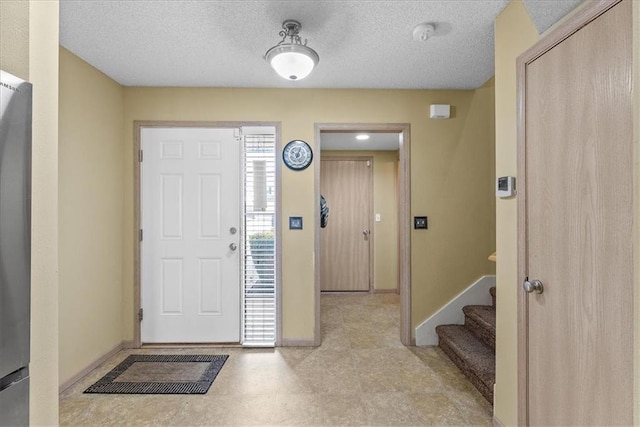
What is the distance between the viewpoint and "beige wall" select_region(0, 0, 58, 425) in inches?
28.2

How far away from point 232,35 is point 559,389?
2619 mm

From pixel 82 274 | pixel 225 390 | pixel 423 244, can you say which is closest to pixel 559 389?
pixel 423 244

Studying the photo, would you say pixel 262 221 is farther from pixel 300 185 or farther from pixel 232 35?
pixel 232 35

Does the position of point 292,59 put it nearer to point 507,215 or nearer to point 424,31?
point 424,31

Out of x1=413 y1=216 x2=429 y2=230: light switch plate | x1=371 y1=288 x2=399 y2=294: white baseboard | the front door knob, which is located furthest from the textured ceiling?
x1=371 y1=288 x2=399 y2=294: white baseboard

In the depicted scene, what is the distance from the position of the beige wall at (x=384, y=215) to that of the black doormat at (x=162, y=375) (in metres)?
2.98

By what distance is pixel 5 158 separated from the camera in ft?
2.19

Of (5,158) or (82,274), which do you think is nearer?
(5,158)

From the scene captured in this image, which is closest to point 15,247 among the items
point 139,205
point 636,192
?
point 636,192

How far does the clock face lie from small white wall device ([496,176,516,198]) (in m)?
1.65

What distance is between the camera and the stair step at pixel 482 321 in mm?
2421

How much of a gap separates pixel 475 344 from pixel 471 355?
212 mm

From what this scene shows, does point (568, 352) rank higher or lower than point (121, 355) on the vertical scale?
higher

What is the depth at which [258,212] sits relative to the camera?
9.77ft
